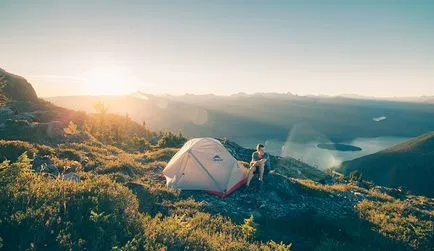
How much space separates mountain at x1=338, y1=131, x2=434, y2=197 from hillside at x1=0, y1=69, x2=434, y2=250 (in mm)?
108374

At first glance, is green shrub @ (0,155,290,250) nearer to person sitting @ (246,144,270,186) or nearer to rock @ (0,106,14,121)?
person sitting @ (246,144,270,186)

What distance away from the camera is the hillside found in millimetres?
7031

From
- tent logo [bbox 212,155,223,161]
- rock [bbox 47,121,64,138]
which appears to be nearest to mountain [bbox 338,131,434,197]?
tent logo [bbox 212,155,223,161]

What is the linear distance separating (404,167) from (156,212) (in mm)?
145584

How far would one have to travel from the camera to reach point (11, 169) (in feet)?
29.7

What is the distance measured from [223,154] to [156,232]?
10015 mm

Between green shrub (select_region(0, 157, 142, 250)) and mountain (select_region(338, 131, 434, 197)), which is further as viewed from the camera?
mountain (select_region(338, 131, 434, 197))

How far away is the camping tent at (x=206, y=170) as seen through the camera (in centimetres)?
1630

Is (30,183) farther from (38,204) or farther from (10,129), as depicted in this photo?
(10,129)

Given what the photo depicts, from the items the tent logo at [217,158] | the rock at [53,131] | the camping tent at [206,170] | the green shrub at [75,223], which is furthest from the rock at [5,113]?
the green shrub at [75,223]

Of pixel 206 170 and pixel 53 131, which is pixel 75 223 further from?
pixel 53 131

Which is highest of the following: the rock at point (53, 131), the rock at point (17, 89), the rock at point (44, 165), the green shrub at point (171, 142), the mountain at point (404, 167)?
the rock at point (17, 89)

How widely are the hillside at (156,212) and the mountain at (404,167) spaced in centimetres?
10837

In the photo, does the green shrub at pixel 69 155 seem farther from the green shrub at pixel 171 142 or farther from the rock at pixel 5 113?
the rock at pixel 5 113
